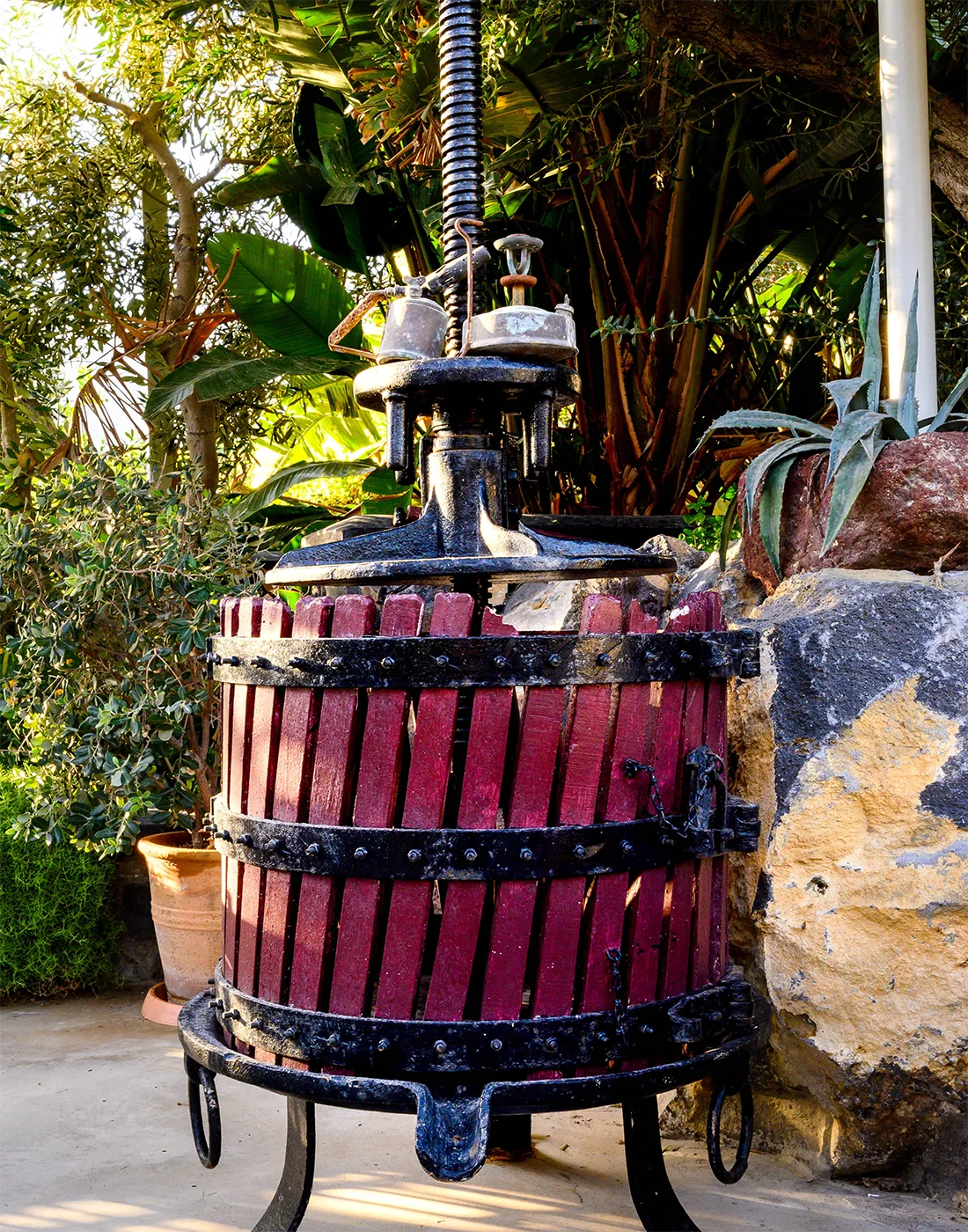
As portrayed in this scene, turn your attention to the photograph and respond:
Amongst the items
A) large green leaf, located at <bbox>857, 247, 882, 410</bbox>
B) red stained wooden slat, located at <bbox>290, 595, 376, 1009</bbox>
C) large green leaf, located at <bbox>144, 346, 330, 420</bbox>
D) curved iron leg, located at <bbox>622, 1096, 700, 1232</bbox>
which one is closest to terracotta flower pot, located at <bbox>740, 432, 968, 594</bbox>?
large green leaf, located at <bbox>857, 247, 882, 410</bbox>

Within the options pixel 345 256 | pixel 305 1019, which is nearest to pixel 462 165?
pixel 305 1019

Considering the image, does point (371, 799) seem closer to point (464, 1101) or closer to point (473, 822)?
point (473, 822)

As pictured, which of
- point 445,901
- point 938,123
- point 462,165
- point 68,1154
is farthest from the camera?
point 938,123

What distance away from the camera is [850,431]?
2600 mm

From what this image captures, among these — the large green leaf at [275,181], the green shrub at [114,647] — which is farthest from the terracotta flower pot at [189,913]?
the large green leaf at [275,181]

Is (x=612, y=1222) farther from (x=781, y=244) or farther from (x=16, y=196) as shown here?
(x=16, y=196)

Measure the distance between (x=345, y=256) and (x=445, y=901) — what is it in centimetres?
559

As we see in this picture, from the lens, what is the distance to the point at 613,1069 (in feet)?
6.66

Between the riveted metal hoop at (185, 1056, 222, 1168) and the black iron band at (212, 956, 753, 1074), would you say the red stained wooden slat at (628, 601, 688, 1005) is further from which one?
the riveted metal hoop at (185, 1056, 222, 1168)

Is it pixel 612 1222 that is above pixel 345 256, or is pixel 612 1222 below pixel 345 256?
below

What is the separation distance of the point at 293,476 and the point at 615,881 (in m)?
4.49

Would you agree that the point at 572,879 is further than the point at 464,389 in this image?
No

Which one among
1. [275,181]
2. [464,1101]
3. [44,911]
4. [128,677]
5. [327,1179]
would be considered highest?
[275,181]

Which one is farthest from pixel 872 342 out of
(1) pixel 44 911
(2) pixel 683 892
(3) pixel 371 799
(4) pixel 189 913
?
(1) pixel 44 911
